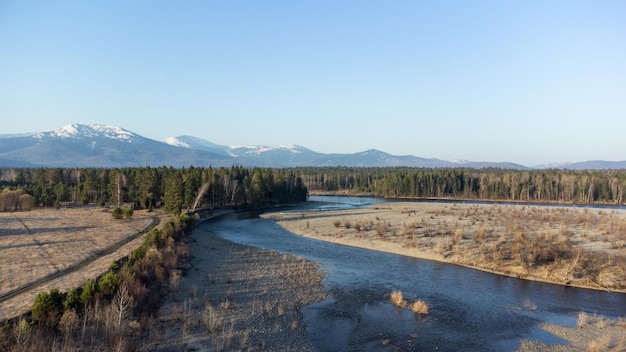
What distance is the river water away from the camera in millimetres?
18219

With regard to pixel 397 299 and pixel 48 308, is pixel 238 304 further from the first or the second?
pixel 397 299

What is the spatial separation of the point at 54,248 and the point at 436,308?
3319 cm

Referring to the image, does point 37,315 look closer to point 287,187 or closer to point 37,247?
point 37,247

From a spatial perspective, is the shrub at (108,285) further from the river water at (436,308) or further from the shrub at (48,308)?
the river water at (436,308)

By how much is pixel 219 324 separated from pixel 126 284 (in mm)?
6468

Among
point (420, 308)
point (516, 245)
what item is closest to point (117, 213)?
point (420, 308)

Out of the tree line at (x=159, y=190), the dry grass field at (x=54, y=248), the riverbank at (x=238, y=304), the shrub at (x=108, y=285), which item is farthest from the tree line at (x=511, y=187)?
the shrub at (x=108, y=285)

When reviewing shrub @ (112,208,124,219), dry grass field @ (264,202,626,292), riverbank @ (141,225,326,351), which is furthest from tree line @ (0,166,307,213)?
riverbank @ (141,225,326,351)

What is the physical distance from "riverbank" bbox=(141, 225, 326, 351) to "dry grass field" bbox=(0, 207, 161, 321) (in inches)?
263

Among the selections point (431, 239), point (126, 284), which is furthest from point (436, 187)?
point (126, 284)

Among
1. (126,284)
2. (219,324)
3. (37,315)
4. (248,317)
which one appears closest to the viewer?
(37,315)

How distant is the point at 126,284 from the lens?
2138 cm

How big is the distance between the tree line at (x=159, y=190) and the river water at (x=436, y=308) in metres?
47.1

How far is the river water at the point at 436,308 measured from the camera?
59.8 ft
